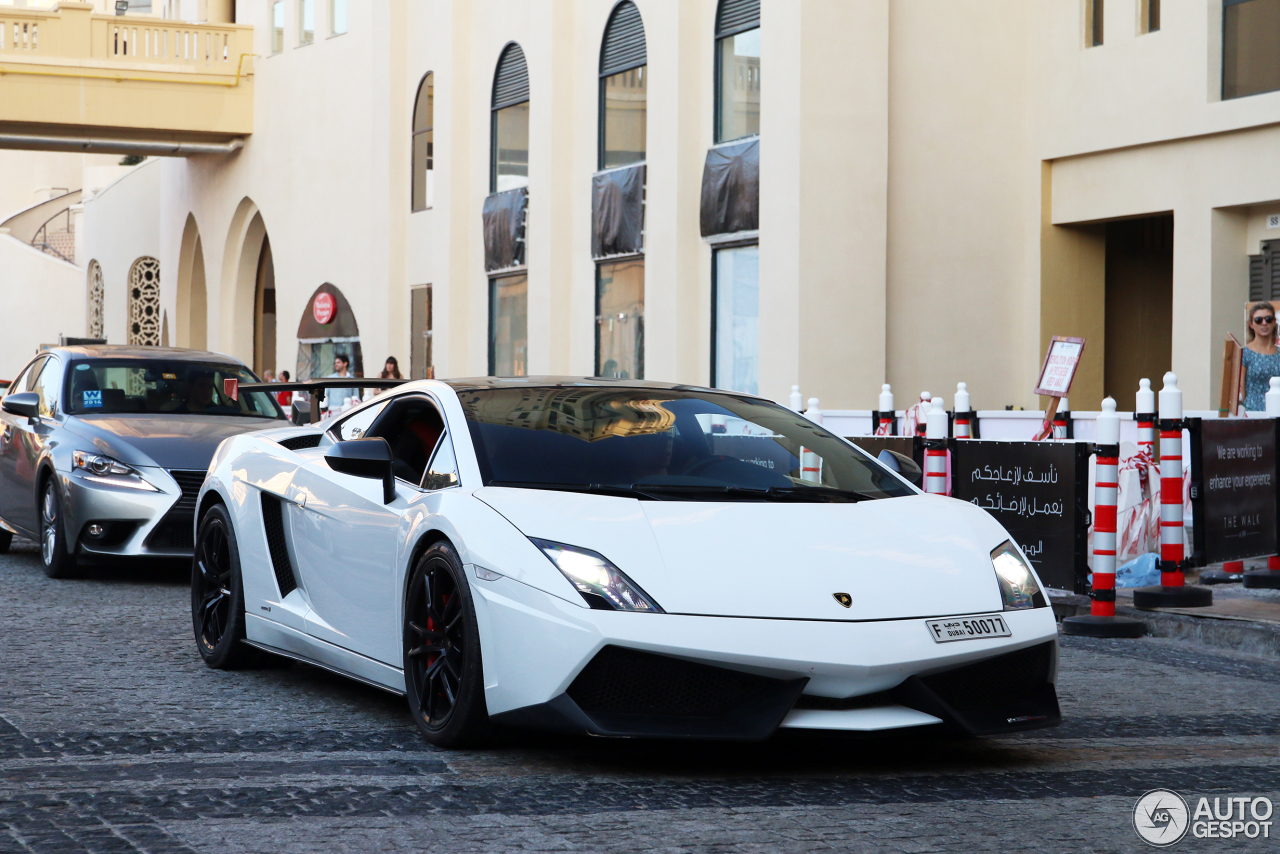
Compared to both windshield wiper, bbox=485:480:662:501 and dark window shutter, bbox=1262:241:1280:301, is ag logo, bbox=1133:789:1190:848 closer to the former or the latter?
windshield wiper, bbox=485:480:662:501

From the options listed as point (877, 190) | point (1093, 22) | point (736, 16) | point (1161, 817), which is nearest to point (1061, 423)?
point (877, 190)

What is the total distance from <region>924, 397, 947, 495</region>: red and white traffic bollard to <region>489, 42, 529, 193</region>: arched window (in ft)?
50.5

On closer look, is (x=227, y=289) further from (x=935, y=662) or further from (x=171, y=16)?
(x=935, y=662)

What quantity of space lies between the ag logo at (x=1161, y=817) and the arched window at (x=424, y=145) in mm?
24291

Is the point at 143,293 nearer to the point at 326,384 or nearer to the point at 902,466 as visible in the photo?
the point at 326,384

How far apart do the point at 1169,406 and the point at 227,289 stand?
104 ft

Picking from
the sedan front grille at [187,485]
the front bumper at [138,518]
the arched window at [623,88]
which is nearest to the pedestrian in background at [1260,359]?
the sedan front grille at [187,485]

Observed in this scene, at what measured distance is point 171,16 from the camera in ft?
140

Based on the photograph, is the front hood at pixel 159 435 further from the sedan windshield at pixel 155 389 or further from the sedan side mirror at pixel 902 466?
the sedan side mirror at pixel 902 466

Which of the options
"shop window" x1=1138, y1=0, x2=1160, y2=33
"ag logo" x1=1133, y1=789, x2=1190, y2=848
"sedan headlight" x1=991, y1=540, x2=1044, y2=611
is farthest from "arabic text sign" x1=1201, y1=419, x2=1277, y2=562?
"shop window" x1=1138, y1=0, x2=1160, y2=33

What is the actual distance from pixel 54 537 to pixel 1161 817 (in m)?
8.18

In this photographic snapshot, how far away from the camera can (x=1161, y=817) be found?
453 cm

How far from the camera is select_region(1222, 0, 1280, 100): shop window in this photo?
16.1 m

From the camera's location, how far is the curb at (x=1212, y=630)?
8195 millimetres
